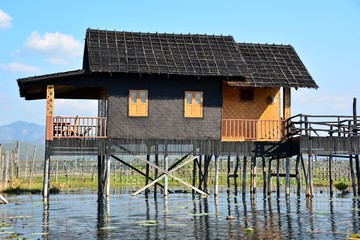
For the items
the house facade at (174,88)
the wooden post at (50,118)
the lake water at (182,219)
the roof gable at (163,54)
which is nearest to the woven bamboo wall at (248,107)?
the house facade at (174,88)

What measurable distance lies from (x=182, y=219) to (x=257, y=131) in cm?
1119

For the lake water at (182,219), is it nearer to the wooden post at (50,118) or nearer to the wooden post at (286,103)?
the wooden post at (50,118)

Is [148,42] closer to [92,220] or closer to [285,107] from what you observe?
[285,107]

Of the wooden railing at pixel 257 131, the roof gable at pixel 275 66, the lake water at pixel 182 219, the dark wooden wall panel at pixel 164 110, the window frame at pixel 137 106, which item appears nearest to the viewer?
the lake water at pixel 182 219

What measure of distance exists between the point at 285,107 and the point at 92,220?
14361mm

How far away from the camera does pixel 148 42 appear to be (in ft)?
109

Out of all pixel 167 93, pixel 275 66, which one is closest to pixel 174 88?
pixel 167 93

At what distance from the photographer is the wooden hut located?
3000 centimetres

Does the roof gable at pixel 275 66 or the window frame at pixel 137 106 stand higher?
the roof gable at pixel 275 66

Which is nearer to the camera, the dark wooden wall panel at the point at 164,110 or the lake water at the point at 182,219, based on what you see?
the lake water at the point at 182,219

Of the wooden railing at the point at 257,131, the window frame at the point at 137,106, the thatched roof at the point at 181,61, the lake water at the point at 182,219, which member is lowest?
the lake water at the point at 182,219

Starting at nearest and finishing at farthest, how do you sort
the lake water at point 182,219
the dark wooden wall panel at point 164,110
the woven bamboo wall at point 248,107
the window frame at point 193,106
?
1. the lake water at point 182,219
2. the dark wooden wall panel at point 164,110
3. the window frame at point 193,106
4. the woven bamboo wall at point 248,107

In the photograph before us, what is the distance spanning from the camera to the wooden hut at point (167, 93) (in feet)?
98.4

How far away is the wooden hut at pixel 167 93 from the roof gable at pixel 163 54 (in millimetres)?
49
